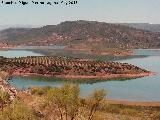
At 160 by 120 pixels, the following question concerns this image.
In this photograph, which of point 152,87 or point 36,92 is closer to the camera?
point 36,92

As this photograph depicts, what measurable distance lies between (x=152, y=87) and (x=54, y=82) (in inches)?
2160

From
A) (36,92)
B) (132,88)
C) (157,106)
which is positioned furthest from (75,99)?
(132,88)

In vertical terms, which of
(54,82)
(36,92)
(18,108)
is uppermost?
(18,108)

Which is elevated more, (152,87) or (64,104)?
(64,104)

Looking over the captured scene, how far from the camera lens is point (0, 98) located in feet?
230

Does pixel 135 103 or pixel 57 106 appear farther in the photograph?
pixel 135 103

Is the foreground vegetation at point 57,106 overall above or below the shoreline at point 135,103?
above

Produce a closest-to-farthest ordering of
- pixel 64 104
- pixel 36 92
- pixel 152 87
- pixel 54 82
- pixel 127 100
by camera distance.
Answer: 1. pixel 64 104
2. pixel 36 92
3. pixel 127 100
4. pixel 152 87
5. pixel 54 82

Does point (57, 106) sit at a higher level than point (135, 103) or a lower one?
higher

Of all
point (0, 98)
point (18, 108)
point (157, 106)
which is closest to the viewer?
point (18, 108)

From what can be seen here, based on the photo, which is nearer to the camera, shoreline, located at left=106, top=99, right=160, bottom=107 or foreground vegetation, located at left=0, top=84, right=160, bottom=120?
foreground vegetation, located at left=0, top=84, right=160, bottom=120

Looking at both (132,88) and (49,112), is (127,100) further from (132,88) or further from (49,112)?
(49,112)

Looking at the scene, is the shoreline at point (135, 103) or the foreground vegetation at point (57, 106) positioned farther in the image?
the shoreline at point (135, 103)

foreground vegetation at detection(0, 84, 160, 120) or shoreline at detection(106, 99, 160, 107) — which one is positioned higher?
foreground vegetation at detection(0, 84, 160, 120)
